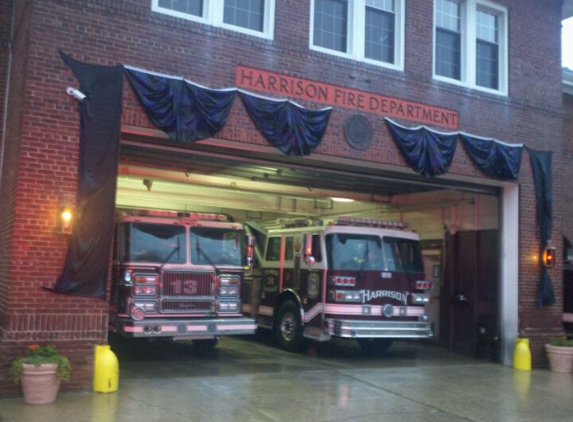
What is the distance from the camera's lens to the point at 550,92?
14555 mm

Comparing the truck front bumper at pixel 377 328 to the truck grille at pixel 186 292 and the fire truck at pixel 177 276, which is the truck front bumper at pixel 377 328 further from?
the truck grille at pixel 186 292

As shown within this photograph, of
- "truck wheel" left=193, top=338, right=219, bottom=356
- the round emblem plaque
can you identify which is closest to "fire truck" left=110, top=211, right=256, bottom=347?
"truck wheel" left=193, top=338, right=219, bottom=356

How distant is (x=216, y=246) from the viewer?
509 inches

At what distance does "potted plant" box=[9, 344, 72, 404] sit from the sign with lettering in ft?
16.5

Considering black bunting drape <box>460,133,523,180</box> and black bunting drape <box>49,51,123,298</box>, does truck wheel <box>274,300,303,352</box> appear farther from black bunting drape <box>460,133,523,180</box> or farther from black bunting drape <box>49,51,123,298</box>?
black bunting drape <box>49,51,123,298</box>

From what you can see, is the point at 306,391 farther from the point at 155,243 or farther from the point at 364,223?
the point at 364,223

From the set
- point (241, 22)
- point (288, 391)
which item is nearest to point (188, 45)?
point (241, 22)

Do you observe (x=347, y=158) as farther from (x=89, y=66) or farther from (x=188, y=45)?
(x=89, y=66)

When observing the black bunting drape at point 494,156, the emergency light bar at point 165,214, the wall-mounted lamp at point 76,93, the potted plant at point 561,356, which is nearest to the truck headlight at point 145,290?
the emergency light bar at point 165,214

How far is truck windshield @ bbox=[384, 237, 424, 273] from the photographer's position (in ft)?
45.7

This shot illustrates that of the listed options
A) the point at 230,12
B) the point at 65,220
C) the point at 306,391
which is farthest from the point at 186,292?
the point at 230,12

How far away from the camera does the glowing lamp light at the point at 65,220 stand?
30.1 feet

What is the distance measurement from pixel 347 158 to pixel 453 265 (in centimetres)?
539

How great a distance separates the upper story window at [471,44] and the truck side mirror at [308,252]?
161 inches
